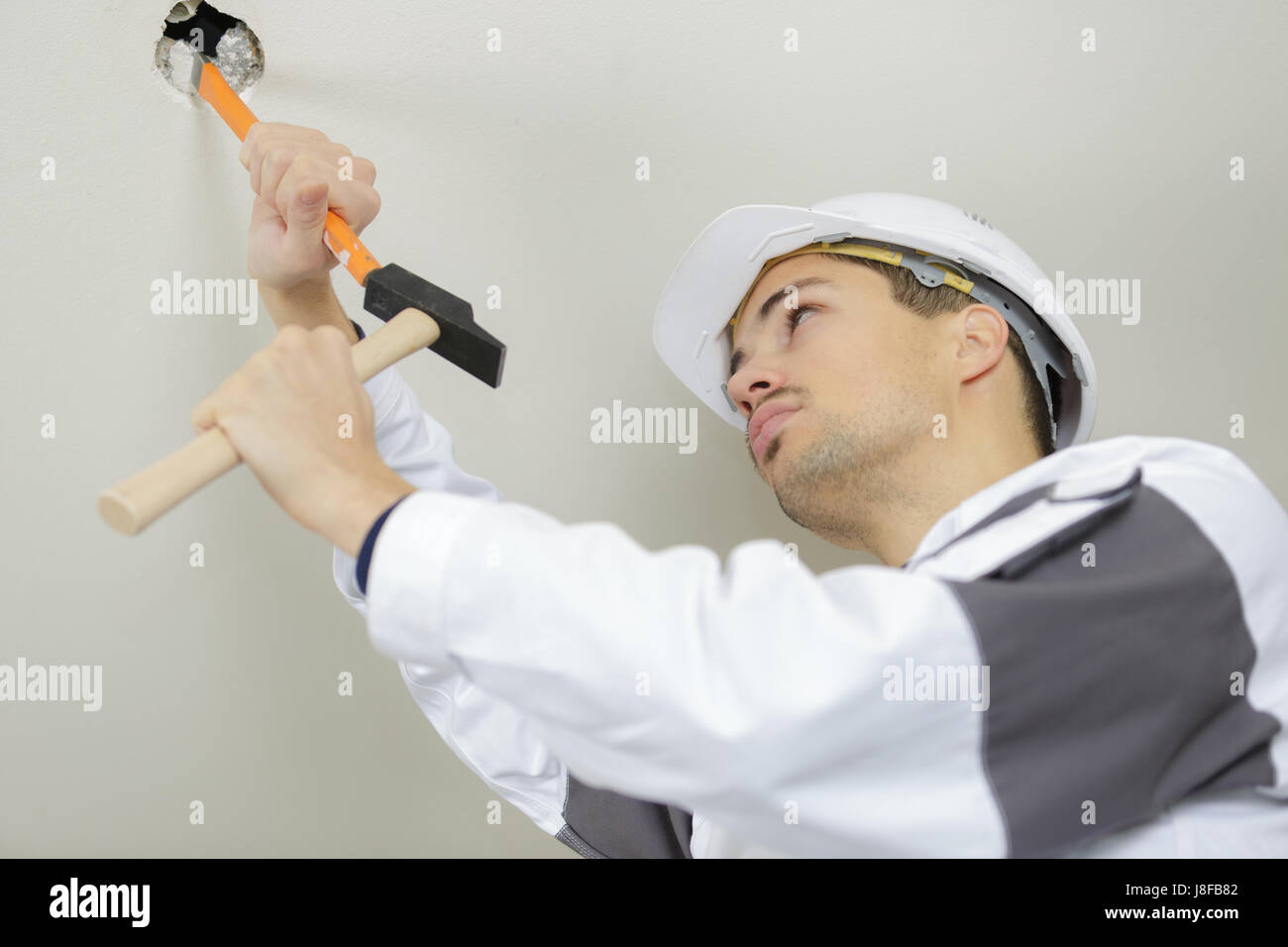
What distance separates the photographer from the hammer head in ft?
3.62

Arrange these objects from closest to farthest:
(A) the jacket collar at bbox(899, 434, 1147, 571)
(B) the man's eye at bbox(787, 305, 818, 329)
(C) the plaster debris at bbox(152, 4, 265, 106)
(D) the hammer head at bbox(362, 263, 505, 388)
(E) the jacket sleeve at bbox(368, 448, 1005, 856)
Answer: (E) the jacket sleeve at bbox(368, 448, 1005, 856) → (A) the jacket collar at bbox(899, 434, 1147, 571) → (D) the hammer head at bbox(362, 263, 505, 388) → (B) the man's eye at bbox(787, 305, 818, 329) → (C) the plaster debris at bbox(152, 4, 265, 106)

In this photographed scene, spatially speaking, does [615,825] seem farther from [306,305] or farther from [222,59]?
[222,59]

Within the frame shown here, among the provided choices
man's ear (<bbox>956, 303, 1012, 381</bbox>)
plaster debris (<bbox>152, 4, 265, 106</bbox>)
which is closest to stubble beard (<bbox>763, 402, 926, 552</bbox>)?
man's ear (<bbox>956, 303, 1012, 381</bbox>)

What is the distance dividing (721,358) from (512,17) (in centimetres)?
56

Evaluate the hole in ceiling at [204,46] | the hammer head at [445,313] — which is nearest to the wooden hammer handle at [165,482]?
the hammer head at [445,313]

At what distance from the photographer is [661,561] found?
0.81 meters

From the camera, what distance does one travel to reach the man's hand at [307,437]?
835 mm

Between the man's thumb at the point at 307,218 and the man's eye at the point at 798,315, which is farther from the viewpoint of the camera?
the man's eye at the point at 798,315

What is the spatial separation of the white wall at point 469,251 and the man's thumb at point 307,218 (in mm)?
288

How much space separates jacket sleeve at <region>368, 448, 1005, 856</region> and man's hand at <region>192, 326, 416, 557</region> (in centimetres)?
5

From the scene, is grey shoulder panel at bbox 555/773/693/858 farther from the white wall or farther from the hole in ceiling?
the hole in ceiling

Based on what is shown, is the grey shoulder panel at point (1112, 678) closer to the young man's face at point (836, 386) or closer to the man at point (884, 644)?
the man at point (884, 644)
